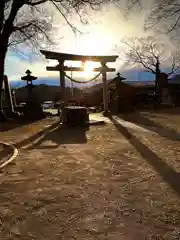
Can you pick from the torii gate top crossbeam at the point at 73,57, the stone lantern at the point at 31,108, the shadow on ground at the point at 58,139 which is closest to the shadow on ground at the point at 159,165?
the shadow on ground at the point at 58,139

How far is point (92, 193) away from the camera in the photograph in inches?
191

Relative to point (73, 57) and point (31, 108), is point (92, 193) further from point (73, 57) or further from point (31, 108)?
point (31, 108)

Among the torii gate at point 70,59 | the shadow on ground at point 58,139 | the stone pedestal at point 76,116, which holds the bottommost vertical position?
the shadow on ground at point 58,139

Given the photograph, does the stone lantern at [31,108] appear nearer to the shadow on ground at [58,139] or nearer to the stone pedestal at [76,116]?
the stone pedestal at [76,116]

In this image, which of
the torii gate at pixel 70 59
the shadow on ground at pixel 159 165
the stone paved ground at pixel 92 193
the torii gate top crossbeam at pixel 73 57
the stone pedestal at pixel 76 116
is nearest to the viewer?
the stone paved ground at pixel 92 193

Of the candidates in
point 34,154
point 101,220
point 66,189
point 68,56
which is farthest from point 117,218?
point 68,56

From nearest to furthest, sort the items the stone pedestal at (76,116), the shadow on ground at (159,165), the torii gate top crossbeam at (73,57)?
the shadow on ground at (159,165), the stone pedestal at (76,116), the torii gate top crossbeam at (73,57)

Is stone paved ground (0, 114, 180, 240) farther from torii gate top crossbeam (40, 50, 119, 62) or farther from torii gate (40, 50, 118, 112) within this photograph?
torii gate (40, 50, 118, 112)

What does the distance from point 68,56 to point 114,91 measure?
25.5 feet

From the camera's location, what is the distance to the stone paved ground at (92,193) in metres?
3.62

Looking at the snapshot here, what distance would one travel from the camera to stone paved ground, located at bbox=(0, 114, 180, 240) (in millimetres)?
3621

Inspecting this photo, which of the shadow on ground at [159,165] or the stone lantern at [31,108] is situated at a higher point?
the stone lantern at [31,108]

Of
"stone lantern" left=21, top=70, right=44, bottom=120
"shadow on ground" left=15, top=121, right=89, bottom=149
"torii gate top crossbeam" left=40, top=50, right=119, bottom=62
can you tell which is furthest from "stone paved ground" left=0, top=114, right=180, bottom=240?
"stone lantern" left=21, top=70, right=44, bottom=120

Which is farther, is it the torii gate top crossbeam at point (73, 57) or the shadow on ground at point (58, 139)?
the torii gate top crossbeam at point (73, 57)
